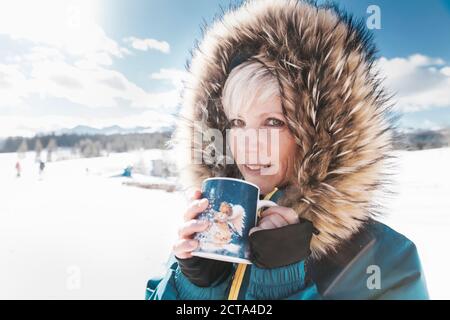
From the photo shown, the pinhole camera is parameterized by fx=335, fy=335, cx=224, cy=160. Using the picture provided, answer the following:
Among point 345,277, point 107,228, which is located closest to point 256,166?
point 345,277

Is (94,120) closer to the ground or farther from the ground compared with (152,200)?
farther from the ground

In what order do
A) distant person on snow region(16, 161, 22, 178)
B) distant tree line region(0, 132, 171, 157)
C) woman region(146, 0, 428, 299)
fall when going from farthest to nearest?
1. distant person on snow region(16, 161, 22, 178)
2. distant tree line region(0, 132, 171, 157)
3. woman region(146, 0, 428, 299)

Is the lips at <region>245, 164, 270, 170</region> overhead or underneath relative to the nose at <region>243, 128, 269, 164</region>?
underneath

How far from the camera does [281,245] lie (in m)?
0.68

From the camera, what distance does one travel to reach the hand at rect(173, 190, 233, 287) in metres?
0.62

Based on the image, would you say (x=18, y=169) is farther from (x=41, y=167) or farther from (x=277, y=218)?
(x=277, y=218)

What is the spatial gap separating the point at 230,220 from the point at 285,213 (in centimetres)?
14

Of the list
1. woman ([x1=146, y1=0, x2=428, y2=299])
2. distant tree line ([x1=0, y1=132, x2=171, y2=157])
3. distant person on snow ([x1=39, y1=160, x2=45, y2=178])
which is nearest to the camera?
woman ([x1=146, y1=0, x2=428, y2=299])

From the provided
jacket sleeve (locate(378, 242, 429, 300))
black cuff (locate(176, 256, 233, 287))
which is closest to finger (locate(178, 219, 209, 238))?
black cuff (locate(176, 256, 233, 287))

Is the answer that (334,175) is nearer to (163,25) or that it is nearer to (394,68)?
(394,68)

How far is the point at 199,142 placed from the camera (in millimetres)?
861

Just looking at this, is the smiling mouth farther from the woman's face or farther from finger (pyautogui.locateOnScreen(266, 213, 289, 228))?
finger (pyautogui.locateOnScreen(266, 213, 289, 228))
